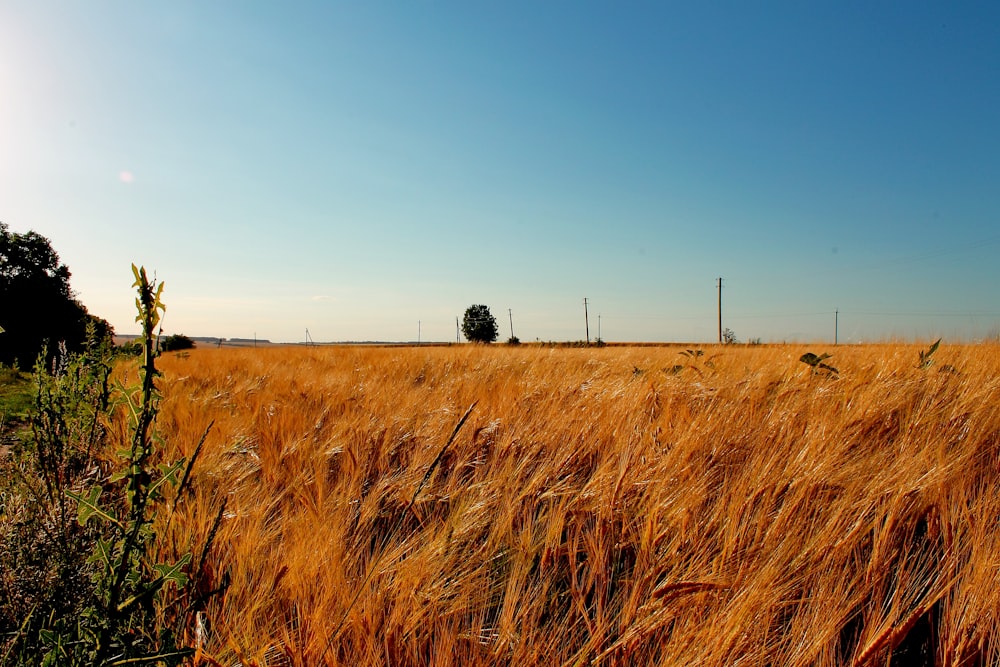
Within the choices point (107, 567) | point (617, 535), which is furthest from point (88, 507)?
point (617, 535)

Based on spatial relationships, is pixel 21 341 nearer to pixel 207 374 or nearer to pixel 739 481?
pixel 207 374

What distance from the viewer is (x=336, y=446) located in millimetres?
2232

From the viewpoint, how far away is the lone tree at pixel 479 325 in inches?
2346

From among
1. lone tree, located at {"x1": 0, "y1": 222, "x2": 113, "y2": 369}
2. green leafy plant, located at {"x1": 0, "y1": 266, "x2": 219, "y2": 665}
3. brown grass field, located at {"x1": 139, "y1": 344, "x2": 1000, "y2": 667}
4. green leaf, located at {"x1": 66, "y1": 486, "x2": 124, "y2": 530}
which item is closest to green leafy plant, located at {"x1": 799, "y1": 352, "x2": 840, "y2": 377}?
brown grass field, located at {"x1": 139, "y1": 344, "x2": 1000, "y2": 667}

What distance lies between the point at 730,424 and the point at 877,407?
0.80 m

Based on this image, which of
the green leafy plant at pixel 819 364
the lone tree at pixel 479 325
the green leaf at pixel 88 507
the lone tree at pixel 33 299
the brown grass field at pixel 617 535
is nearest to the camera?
the green leaf at pixel 88 507

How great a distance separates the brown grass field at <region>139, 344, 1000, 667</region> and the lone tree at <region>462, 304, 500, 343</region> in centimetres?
5674

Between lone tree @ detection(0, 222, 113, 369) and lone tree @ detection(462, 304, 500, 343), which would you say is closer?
lone tree @ detection(0, 222, 113, 369)

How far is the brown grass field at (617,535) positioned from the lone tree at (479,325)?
186 ft

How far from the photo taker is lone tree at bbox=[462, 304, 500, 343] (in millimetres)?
59594

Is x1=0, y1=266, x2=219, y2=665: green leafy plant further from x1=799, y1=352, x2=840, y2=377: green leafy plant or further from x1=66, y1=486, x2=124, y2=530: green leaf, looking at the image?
x1=799, y1=352, x2=840, y2=377: green leafy plant

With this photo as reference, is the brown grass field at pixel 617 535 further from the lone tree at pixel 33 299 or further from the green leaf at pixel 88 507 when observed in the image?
the lone tree at pixel 33 299

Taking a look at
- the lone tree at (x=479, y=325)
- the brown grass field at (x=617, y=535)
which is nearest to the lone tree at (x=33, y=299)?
the brown grass field at (x=617, y=535)

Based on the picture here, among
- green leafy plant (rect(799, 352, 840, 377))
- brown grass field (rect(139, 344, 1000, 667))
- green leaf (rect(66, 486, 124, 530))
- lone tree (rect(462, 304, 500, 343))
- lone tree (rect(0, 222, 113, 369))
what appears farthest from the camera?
lone tree (rect(462, 304, 500, 343))
